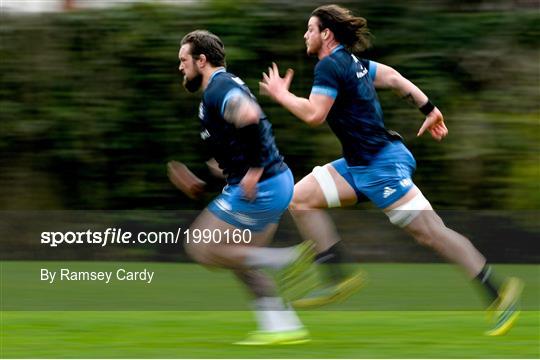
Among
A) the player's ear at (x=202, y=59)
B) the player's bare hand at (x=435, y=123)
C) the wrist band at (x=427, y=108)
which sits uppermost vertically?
the player's ear at (x=202, y=59)

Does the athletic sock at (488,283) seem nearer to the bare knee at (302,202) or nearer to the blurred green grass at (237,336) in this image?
the blurred green grass at (237,336)

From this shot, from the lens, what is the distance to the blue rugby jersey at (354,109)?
7953 mm

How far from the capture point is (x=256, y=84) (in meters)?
12.4

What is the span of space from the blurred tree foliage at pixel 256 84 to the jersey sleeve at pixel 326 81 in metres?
4.46

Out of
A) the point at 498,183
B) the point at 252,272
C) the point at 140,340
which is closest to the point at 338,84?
the point at 252,272

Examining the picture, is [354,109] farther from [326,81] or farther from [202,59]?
[202,59]

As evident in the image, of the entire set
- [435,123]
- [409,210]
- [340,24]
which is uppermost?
[340,24]

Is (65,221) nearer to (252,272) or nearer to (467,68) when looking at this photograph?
(467,68)

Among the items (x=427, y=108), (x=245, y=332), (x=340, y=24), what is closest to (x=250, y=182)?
(x=245, y=332)

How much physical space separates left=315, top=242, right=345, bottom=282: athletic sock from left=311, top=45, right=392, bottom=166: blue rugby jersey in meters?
0.58

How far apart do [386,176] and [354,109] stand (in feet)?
1.50

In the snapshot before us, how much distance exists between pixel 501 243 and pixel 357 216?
1397mm

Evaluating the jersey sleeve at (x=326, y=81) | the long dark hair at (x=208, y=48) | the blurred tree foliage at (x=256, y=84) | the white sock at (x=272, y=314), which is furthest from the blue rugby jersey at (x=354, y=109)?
the blurred tree foliage at (x=256, y=84)

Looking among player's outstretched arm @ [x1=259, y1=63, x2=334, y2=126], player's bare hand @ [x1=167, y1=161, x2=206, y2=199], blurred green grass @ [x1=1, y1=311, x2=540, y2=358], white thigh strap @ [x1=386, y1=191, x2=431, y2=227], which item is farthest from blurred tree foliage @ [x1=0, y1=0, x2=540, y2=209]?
player's bare hand @ [x1=167, y1=161, x2=206, y2=199]
